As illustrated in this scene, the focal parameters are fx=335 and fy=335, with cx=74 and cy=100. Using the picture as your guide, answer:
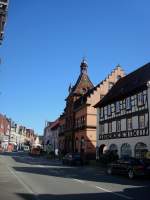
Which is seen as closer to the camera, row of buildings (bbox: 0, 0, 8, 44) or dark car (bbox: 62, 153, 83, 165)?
row of buildings (bbox: 0, 0, 8, 44)

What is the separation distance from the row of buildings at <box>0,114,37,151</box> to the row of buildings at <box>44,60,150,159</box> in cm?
4953

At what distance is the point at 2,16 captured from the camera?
20.4 metres

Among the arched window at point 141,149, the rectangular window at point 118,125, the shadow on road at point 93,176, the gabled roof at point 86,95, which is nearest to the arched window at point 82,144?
the gabled roof at point 86,95

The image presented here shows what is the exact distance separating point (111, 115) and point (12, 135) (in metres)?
105

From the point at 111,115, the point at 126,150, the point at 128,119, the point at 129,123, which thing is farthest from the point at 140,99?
the point at 111,115

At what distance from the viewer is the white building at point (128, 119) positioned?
37.3m

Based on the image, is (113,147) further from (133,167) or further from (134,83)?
(133,167)

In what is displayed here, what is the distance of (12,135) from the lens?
5709 inches

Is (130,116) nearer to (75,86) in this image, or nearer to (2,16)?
(2,16)

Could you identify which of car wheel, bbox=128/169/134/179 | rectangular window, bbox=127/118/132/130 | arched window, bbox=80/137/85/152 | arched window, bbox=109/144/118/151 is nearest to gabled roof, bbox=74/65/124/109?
arched window, bbox=80/137/85/152

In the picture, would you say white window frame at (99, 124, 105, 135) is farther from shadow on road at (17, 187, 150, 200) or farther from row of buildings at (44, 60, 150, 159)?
shadow on road at (17, 187, 150, 200)

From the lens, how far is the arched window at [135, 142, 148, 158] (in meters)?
36.9

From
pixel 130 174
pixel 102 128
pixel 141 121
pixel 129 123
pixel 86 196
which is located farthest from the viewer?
pixel 102 128

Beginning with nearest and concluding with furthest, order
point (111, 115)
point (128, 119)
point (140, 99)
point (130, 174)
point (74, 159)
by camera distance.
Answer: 1. point (130, 174)
2. point (140, 99)
3. point (128, 119)
4. point (74, 159)
5. point (111, 115)
